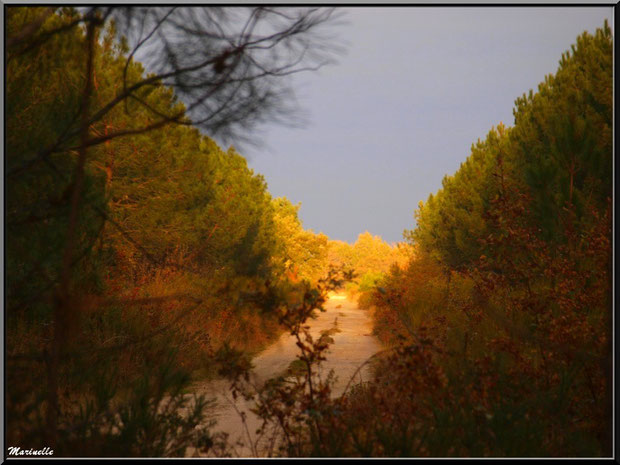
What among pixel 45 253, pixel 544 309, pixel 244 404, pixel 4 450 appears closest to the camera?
pixel 4 450

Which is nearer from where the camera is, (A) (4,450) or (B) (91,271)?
(A) (4,450)

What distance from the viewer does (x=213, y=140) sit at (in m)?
3.80

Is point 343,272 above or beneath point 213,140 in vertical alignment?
beneath

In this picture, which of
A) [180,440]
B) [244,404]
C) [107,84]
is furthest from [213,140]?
[107,84]

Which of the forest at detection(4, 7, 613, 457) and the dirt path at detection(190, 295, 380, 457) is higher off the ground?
the forest at detection(4, 7, 613, 457)

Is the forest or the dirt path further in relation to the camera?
the dirt path

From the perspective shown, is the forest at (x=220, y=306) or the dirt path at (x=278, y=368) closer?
the forest at (x=220, y=306)

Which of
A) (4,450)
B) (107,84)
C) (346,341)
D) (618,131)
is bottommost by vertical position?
(346,341)

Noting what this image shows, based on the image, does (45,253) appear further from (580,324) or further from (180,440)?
(580,324)

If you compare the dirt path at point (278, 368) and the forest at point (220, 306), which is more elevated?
the forest at point (220, 306)

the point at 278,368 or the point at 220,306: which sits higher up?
the point at 220,306

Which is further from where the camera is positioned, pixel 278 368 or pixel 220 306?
pixel 220 306

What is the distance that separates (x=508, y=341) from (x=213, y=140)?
273cm

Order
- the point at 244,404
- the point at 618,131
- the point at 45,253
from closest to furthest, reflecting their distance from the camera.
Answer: the point at 618,131, the point at 45,253, the point at 244,404
